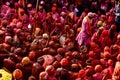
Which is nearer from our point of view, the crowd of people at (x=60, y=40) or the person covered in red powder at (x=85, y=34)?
the crowd of people at (x=60, y=40)

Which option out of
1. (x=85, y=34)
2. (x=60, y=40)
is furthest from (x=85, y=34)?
(x=60, y=40)

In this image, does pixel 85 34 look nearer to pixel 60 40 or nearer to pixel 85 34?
pixel 85 34

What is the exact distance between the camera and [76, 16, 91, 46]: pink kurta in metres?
10.8

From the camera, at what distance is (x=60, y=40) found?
1133 centimetres

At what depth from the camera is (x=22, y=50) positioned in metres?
10.3

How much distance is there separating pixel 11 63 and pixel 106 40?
9.66ft

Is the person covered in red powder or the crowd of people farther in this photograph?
the person covered in red powder

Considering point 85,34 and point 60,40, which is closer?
point 85,34

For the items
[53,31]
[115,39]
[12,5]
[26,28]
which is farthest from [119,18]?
[12,5]

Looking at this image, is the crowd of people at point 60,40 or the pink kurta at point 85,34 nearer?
the crowd of people at point 60,40

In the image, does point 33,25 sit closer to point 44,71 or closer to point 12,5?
point 12,5

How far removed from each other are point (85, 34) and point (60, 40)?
84 centimetres

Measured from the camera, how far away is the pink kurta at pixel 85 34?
1075 cm

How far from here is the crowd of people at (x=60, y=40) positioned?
945cm
